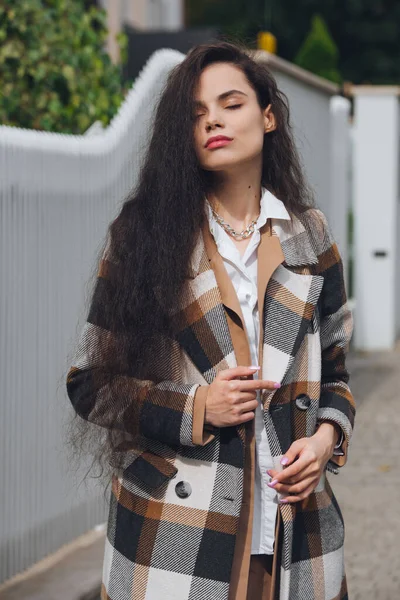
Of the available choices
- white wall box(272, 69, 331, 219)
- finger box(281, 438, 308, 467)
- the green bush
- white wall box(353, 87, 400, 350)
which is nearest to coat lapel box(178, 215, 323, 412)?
finger box(281, 438, 308, 467)

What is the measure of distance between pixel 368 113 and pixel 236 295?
32.3 feet

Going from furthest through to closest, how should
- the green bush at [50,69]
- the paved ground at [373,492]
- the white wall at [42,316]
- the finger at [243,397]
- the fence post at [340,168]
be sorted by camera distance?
the fence post at [340,168] → the green bush at [50,69] → the paved ground at [373,492] → the white wall at [42,316] → the finger at [243,397]

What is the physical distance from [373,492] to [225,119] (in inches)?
175

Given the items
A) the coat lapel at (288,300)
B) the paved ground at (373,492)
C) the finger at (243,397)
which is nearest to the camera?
the finger at (243,397)

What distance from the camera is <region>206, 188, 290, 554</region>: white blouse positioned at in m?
2.59

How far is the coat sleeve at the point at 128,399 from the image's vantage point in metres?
2.49

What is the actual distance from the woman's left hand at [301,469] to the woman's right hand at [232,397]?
0.43 ft

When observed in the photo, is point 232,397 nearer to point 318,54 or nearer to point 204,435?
point 204,435

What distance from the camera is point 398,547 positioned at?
5.72 m

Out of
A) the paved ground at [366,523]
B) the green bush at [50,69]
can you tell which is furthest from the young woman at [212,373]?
the green bush at [50,69]

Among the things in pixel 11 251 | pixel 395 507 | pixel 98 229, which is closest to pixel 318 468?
pixel 11 251

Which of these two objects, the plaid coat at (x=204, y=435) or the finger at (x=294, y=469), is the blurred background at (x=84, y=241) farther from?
the finger at (x=294, y=469)

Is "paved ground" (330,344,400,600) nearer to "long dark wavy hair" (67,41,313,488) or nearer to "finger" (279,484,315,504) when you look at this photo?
"finger" (279,484,315,504)

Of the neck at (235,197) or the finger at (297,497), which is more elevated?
the neck at (235,197)
